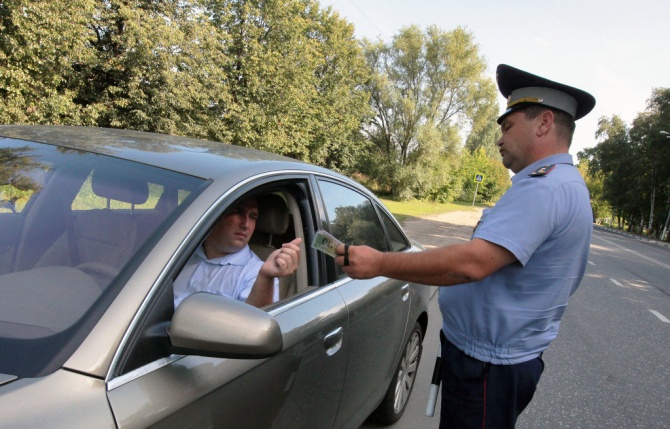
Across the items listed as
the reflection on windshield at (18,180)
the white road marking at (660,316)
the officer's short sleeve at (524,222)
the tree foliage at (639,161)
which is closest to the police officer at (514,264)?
the officer's short sleeve at (524,222)

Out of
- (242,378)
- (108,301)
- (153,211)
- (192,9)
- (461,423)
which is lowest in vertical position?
(461,423)

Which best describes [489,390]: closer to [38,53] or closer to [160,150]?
[160,150]

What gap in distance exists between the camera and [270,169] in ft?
6.56

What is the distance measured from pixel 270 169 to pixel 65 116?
19747 mm

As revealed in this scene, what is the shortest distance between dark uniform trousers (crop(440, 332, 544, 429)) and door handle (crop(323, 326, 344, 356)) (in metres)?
0.51

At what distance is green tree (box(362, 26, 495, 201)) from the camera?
39.2m

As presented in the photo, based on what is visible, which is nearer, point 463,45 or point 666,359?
point 666,359

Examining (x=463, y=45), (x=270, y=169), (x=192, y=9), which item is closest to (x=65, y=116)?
(x=192, y=9)

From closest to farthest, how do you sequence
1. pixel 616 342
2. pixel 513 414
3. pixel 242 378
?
pixel 242 378
pixel 513 414
pixel 616 342

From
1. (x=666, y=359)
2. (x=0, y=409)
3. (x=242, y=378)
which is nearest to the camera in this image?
(x=0, y=409)

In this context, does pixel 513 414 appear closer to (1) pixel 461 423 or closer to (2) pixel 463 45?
(1) pixel 461 423

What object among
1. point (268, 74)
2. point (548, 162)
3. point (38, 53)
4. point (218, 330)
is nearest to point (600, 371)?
point (548, 162)

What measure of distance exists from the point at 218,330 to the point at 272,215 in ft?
4.30

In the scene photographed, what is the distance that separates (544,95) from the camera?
1.82 meters
